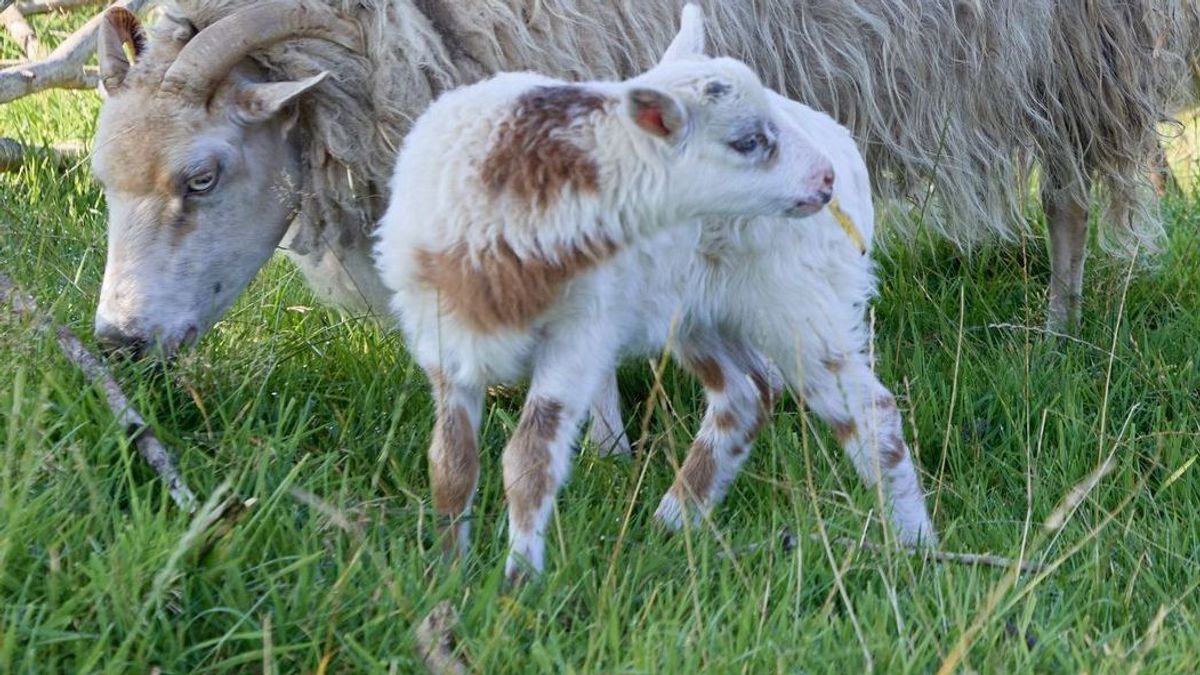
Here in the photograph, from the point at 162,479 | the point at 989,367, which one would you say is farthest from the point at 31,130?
the point at 989,367

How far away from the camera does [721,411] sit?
147 inches

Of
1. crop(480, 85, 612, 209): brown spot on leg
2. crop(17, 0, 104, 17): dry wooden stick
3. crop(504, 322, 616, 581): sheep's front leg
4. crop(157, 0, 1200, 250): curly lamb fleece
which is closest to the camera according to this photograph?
crop(480, 85, 612, 209): brown spot on leg

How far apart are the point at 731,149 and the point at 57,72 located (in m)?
3.60

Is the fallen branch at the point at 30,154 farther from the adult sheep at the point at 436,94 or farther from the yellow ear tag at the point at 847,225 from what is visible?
the yellow ear tag at the point at 847,225

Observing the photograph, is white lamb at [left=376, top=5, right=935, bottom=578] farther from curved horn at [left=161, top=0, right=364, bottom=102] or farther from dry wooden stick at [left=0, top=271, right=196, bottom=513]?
curved horn at [left=161, top=0, right=364, bottom=102]

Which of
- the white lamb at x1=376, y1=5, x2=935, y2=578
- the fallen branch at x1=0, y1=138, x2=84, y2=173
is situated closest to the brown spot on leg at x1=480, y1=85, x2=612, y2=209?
the white lamb at x1=376, y1=5, x2=935, y2=578

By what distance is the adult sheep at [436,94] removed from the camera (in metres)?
3.74

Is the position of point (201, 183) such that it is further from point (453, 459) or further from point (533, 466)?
point (533, 466)

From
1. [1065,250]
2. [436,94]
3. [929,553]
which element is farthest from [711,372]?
[1065,250]

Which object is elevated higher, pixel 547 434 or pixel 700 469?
pixel 547 434

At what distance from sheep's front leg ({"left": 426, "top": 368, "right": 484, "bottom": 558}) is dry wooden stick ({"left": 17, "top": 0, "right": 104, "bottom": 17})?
4.18m

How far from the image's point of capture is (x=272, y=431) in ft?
12.3

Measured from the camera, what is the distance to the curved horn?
3.69 m

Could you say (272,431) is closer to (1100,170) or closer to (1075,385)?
(1075,385)
